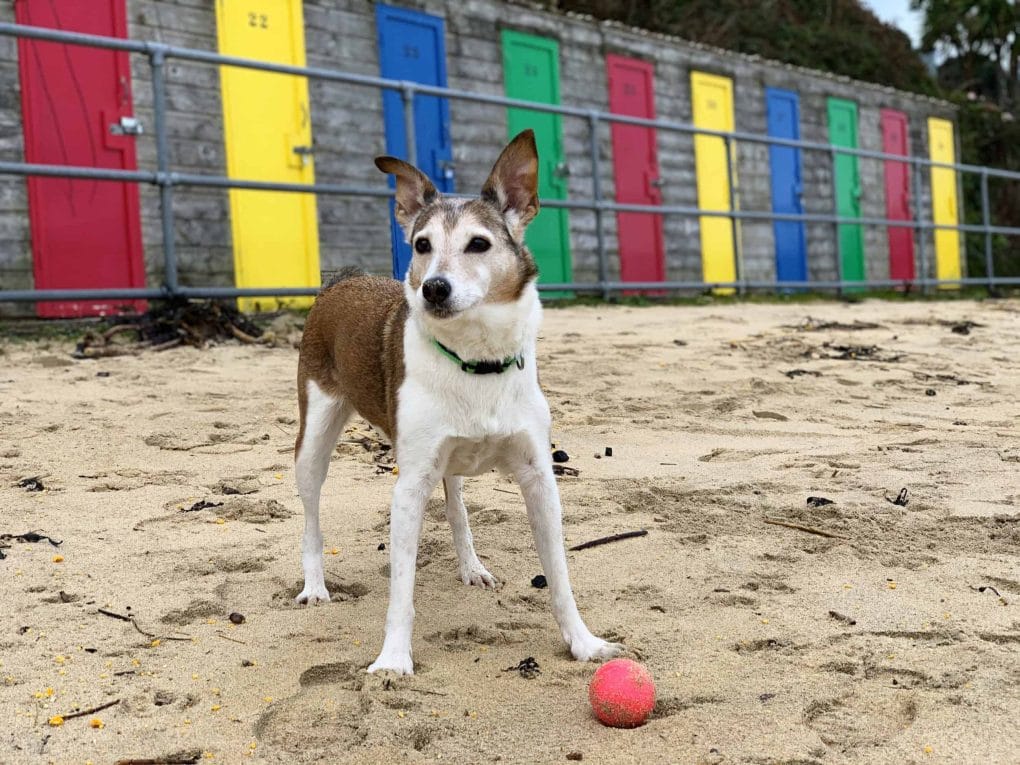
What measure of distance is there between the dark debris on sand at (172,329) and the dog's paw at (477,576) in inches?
140

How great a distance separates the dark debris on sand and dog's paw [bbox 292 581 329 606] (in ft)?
11.2

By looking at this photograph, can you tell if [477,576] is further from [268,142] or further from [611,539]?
[268,142]

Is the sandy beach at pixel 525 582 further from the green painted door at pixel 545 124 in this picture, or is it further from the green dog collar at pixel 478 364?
the green painted door at pixel 545 124

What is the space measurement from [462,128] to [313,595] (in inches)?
366

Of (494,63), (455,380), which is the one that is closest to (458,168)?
(494,63)

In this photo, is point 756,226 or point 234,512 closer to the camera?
point 234,512

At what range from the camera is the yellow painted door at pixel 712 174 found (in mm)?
14953

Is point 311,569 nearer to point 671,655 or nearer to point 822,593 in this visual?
point 671,655

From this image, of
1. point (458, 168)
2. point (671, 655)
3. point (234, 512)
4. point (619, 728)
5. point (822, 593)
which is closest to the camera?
point (619, 728)

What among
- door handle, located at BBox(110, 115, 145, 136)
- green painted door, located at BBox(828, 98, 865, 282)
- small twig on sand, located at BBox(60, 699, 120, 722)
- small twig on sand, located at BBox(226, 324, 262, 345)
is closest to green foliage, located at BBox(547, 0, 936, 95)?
green painted door, located at BBox(828, 98, 865, 282)

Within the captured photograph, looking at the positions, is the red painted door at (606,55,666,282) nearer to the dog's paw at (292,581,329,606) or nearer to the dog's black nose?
the dog's paw at (292,581,329,606)

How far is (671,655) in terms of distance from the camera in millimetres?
2766

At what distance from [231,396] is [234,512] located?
1628 millimetres

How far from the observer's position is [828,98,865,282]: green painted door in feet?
56.7
